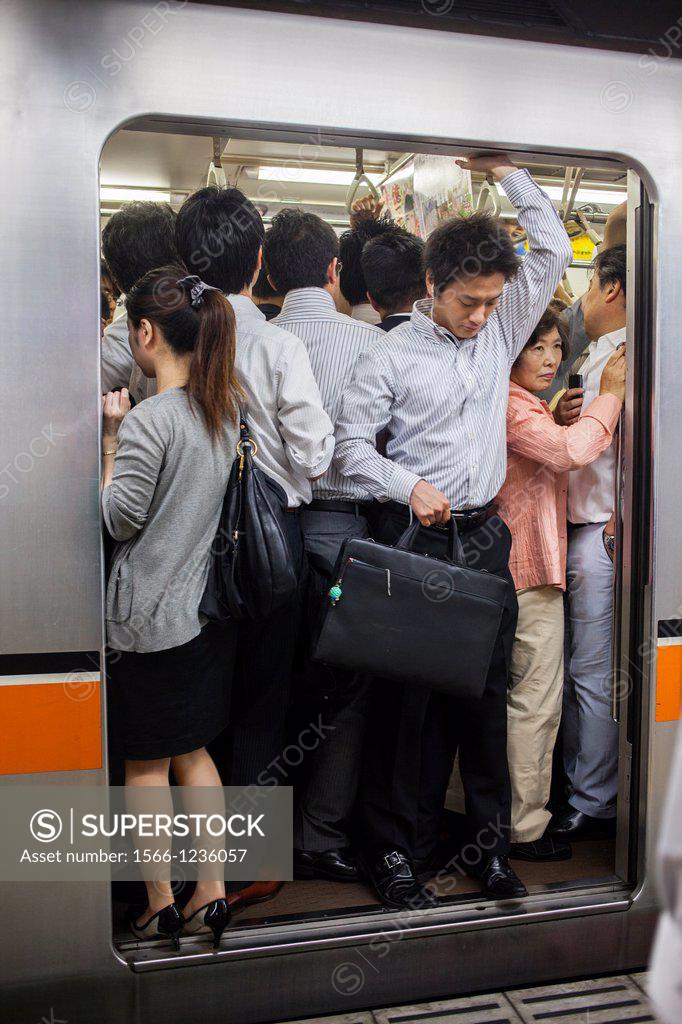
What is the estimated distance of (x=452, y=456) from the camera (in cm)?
242

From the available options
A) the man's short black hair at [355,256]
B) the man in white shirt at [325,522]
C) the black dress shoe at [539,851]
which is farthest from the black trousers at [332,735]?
the man's short black hair at [355,256]

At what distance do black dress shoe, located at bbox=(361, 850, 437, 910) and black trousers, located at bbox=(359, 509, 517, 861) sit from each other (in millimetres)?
44

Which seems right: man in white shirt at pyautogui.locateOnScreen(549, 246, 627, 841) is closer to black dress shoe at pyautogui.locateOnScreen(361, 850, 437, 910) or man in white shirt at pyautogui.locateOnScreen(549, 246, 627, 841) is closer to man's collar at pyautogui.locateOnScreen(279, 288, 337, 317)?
black dress shoe at pyautogui.locateOnScreen(361, 850, 437, 910)

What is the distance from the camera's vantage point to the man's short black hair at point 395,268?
279 cm

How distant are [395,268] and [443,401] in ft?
1.94

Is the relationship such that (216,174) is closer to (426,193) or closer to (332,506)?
(426,193)

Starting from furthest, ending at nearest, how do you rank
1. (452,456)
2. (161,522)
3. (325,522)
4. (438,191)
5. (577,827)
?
(438,191)
(577,827)
(325,522)
(452,456)
(161,522)

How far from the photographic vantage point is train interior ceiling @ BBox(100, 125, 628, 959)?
2.37 m

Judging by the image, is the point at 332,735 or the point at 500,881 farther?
the point at 332,735

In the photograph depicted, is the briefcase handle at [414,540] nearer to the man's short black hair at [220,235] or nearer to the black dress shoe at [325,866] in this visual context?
the man's short black hair at [220,235]

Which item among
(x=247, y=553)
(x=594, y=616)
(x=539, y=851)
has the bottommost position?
(x=539, y=851)

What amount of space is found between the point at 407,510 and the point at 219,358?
658mm

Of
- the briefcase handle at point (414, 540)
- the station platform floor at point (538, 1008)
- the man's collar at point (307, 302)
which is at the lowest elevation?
the station platform floor at point (538, 1008)

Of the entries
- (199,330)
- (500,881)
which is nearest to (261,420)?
(199,330)
